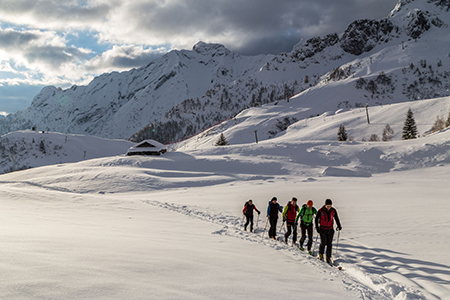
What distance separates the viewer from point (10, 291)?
2.58m

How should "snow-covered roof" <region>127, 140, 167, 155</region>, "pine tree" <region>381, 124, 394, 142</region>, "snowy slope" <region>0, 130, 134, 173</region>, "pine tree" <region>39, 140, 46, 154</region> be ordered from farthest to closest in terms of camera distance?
"pine tree" <region>39, 140, 46, 154</region> → "snowy slope" <region>0, 130, 134, 173</region> → "pine tree" <region>381, 124, 394, 142</region> → "snow-covered roof" <region>127, 140, 167, 155</region>

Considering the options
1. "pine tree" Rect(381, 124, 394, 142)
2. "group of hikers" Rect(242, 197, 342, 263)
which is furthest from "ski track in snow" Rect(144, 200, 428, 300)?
"pine tree" Rect(381, 124, 394, 142)

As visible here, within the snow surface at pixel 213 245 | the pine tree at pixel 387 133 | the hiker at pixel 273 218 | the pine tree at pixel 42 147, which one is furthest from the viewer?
the pine tree at pixel 42 147

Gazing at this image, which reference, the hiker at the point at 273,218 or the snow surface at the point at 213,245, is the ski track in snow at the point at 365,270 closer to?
the snow surface at the point at 213,245

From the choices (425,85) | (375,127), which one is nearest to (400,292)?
(375,127)

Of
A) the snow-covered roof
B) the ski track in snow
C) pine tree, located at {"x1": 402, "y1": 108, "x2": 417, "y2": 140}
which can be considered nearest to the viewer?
the ski track in snow

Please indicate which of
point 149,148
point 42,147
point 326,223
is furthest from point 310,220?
point 42,147

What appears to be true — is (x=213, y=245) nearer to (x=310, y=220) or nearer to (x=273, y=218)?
(x=310, y=220)

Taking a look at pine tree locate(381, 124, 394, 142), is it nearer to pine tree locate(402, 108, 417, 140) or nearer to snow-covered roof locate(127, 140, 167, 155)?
pine tree locate(402, 108, 417, 140)

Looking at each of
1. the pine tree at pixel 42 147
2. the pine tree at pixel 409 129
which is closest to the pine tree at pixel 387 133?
the pine tree at pixel 409 129

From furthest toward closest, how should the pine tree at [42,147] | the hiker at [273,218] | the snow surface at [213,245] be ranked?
1. the pine tree at [42,147]
2. the hiker at [273,218]
3. the snow surface at [213,245]

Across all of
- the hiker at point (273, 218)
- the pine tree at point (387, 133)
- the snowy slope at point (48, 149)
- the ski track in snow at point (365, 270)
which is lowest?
the ski track in snow at point (365, 270)

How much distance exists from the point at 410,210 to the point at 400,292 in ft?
28.9

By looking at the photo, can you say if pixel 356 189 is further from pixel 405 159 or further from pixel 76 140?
pixel 76 140
